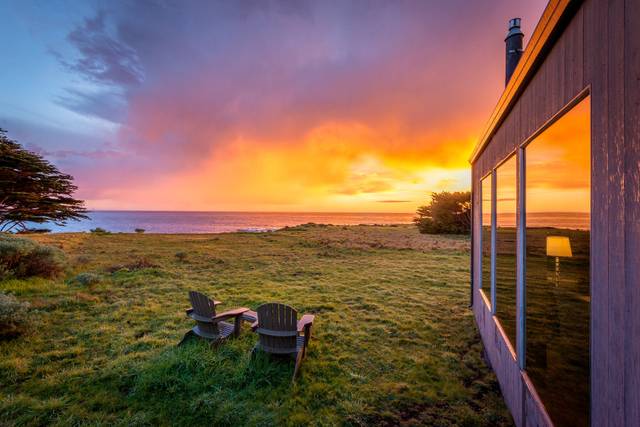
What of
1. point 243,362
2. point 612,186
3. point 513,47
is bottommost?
point 243,362

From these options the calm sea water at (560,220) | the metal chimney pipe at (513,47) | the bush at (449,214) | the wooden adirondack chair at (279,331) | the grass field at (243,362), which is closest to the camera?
the calm sea water at (560,220)

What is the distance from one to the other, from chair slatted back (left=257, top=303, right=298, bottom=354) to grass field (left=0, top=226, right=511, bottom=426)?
0.76ft

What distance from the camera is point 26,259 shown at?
779cm

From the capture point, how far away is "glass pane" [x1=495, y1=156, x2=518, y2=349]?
268cm

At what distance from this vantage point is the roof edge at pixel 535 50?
1.50 meters

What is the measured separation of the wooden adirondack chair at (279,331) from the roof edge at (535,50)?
130 inches

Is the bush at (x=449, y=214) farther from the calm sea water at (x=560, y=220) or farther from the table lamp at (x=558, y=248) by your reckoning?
the table lamp at (x=558, y=248)

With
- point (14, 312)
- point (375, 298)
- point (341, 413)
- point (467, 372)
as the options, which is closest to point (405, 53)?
point (375, 298)

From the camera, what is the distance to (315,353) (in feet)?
13.6

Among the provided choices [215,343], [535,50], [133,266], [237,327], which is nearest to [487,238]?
[535,50]

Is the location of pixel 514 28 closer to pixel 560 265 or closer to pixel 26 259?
pixel 560 265

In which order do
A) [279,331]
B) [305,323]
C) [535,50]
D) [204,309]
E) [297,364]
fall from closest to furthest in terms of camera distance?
1. [535,50]
2. [297,364]
3. [279,331]
4. [305,323]
5. [204,309]

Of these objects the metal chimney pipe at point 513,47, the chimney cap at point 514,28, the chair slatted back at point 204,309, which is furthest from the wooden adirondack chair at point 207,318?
the chimney cap at point 514,28

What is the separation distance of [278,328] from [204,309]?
4.21 feet
